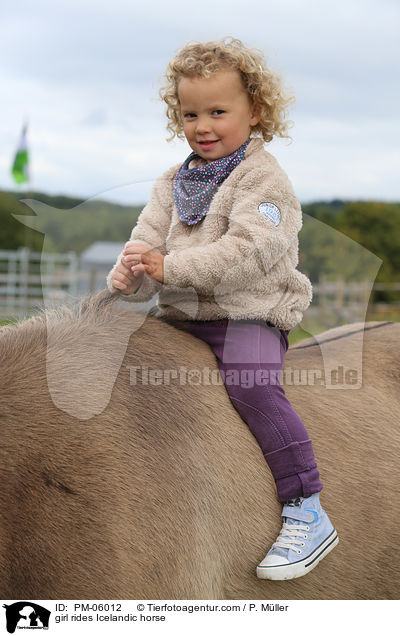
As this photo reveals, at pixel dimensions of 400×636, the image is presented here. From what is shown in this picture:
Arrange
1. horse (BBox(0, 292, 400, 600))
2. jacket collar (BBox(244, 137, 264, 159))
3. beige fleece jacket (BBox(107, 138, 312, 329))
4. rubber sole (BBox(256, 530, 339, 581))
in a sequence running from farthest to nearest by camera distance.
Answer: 1. jacket collar (BBox(244, 137, 264, 159))
2. beige fleece jacket (BBox(107, 138, 312, 329))
3. rubber sole (BBox(256, 530, 339, 581))
4. horse (BBox(0, 292, 400, 600))

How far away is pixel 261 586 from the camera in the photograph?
2.70 meters

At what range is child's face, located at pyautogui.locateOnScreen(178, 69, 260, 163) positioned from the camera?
289cm

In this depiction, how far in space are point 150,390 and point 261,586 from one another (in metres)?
0.88

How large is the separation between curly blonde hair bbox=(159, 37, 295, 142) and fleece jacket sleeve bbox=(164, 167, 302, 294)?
31cm

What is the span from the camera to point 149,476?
2.57 meters

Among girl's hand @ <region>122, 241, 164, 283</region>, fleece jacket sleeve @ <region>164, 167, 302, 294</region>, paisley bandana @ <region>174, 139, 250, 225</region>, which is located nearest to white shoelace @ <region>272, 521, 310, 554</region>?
fleece jacket sleeve @ <region>164, 167, 302, 294</region>

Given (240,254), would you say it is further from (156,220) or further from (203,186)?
(156,220)

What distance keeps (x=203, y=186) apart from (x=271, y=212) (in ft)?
1.16

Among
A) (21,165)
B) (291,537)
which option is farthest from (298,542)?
(21,165)

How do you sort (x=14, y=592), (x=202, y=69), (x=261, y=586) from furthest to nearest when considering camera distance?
(x=202, y=69), (x=261, y=586), (x=14, y=592)

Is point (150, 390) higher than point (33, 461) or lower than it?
higher

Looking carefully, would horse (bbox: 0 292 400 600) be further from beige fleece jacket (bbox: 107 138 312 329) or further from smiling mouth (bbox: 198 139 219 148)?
smiling mouth (bbox: 198 139 219 148)
